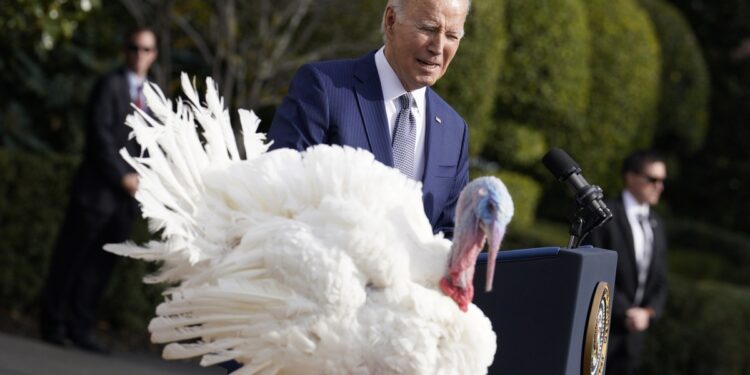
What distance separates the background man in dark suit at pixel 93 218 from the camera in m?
9.34

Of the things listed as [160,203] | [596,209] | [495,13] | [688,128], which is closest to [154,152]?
[160,203]

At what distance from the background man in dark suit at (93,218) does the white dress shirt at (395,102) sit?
4.78m

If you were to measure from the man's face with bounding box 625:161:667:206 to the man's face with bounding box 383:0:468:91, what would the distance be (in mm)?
4091

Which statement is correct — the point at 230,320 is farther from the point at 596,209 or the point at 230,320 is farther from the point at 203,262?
the point at 596,209

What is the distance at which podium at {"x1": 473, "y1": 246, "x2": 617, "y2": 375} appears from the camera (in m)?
4.27

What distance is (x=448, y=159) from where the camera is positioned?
193 inches

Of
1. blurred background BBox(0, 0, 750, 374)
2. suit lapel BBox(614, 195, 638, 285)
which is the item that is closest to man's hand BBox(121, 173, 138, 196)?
blurred background BBox(0, 0, 750, 374)

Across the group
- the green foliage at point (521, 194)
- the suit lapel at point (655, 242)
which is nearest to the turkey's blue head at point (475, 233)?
the suit lapel at point (655, 242)

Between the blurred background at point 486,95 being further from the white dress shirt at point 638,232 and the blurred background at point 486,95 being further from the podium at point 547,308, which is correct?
the podium at point 547,308

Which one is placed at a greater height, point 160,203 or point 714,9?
point 714,9

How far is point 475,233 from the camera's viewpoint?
12.6ft

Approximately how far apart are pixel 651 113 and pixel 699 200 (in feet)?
14.3

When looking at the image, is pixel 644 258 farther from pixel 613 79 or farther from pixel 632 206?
pixel 613 79

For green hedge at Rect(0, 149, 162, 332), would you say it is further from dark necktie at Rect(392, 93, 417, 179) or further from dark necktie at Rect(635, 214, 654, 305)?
dark necktie at Rect(392, 93, 417, 179)
